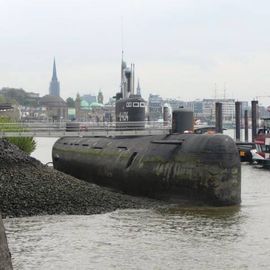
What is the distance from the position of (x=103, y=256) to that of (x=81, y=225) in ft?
12.3

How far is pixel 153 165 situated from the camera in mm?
22422

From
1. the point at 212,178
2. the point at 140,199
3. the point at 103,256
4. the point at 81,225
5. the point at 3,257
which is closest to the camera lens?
the point at 3,257

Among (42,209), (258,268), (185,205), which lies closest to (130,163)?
(185,205)

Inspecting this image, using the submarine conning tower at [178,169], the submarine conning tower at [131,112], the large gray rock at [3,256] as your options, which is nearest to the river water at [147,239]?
the submarine conning tower at [178,169]

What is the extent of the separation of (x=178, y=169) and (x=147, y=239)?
6.33 meters

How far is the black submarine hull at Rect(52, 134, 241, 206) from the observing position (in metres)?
20.5

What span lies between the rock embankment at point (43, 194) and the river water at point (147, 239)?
798mm

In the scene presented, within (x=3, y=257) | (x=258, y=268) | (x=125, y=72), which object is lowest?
(x=258, y=268)

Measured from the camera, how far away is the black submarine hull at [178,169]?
2053cm

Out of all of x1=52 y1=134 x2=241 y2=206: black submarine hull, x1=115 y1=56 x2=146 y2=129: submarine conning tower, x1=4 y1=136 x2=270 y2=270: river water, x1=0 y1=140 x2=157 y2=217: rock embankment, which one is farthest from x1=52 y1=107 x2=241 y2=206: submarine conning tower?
x1=115 y1=56 x2=146 y2=129: submarine conning tower

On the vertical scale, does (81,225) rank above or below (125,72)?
below

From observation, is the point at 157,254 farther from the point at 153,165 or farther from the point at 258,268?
the point at 153,165

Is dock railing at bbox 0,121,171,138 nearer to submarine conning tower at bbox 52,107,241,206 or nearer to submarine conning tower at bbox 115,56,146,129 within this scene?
submarine conning tower at bbox 115,56,146,129

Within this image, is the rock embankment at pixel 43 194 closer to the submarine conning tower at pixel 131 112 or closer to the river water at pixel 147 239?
the river water at pixel 147 239
